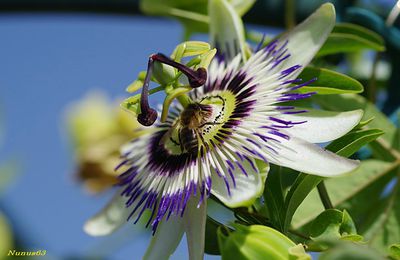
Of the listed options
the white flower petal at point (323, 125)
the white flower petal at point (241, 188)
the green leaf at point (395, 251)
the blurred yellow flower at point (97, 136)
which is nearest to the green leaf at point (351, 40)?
the white flower petal at point (323, 125)

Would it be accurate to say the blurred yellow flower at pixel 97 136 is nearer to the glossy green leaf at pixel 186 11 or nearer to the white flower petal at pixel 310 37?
the glossy green leaf at pixel 186 11

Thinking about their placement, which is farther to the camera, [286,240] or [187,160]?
[187,160]

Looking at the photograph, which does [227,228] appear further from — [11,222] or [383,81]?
[11,222]

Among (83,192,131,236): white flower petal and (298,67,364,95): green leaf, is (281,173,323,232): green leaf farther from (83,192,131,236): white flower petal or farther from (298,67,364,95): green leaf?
(83,192,131,236): white flower petal

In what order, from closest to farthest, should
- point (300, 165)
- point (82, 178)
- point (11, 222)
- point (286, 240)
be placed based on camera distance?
point (286, 240) < point (300, 165) < point (11, 222) < point (82, 178)

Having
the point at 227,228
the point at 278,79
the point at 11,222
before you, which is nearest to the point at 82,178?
the point at 11,222

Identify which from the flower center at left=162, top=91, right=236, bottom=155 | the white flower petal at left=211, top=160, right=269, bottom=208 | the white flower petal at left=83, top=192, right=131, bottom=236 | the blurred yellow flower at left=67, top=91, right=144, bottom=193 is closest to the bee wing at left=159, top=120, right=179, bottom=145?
the flower center at left=162, top=91, right=236, bottom=155
